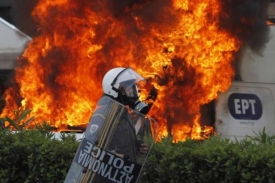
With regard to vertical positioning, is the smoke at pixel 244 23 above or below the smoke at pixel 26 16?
above

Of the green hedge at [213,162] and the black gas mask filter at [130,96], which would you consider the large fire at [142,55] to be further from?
the black gas mask filter at [130,96]

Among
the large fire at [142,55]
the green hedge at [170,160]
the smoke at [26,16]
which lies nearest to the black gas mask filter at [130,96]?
the green hedge at [170,160]

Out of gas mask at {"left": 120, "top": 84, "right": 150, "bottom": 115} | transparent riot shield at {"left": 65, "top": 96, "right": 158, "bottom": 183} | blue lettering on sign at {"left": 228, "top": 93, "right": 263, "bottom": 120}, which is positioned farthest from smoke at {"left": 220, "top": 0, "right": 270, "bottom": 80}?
transparent riot shield at {"left": 65, "top": 96, "right": 158, "bottom": 183}

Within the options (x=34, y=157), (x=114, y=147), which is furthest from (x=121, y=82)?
(x=34, y=157)

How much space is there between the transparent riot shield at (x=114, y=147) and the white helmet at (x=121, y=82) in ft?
0.59

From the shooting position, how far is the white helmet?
5.29 meters

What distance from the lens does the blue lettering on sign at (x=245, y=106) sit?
886 cm

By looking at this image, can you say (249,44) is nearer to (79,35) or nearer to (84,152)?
(79,35)

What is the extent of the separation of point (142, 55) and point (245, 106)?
144cm

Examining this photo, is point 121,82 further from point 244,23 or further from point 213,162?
point 244,23

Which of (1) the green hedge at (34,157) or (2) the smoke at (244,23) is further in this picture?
(2) the smoke at (244,23)

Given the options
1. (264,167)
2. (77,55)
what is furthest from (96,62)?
(264,167)

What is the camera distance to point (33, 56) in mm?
10117

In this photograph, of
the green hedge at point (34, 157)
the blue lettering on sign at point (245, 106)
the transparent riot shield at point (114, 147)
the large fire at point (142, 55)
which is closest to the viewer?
the transparent riot shield at point (114, 147)
